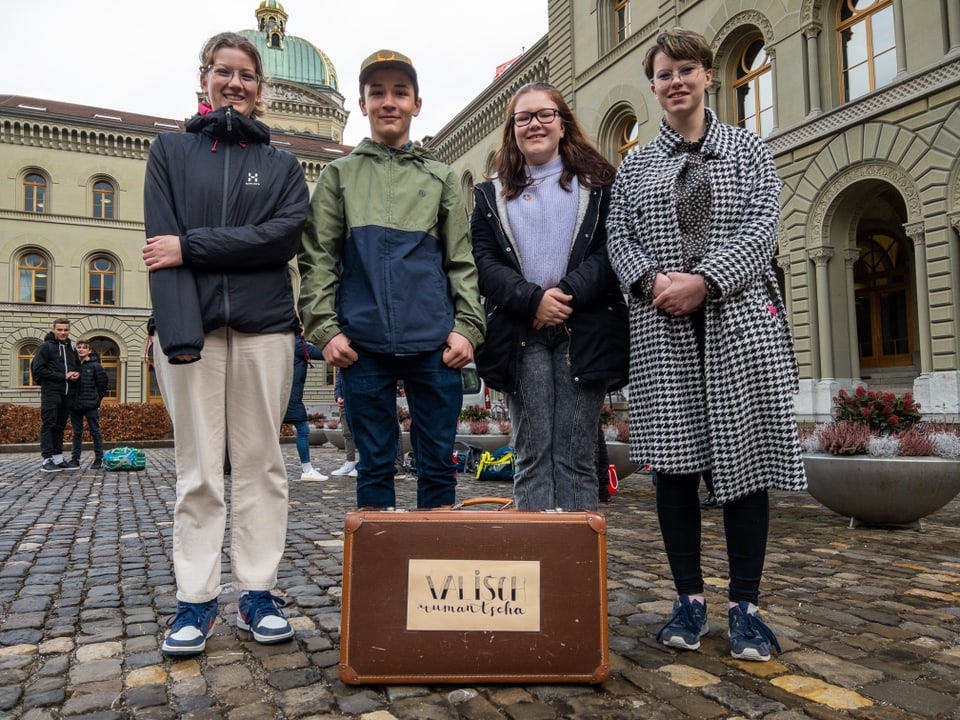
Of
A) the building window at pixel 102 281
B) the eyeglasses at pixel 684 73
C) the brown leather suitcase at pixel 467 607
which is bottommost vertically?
the brown leather suitcase at pixel 467 607

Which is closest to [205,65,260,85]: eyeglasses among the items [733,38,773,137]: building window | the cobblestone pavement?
the cobblestone pavement

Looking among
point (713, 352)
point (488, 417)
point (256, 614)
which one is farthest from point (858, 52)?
point (256, 614)

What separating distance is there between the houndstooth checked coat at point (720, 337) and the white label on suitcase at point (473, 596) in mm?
684

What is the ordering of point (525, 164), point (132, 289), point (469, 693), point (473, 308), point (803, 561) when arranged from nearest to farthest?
point (469, 693) < point (473, 308) < point (525, 164) < point (803, 561) < point (132, 289)

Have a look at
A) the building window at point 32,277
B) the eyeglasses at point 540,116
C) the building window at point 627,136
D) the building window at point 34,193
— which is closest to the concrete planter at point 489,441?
the eyeglasses at point 540,116

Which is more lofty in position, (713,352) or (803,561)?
(713,352)

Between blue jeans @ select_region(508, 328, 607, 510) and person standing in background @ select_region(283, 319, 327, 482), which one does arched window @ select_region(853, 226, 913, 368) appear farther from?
blue jeans @ select_region(508, 328, 607, 510)

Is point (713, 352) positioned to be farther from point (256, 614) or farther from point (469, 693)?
point (256, 614)

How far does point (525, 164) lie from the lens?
3031 millimetres

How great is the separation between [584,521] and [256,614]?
4.13 feet

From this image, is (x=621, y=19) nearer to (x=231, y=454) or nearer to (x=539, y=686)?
(x=231, y=454)

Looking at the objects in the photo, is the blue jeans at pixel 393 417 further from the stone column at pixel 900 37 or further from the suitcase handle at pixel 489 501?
the stone column at pixel 900 37

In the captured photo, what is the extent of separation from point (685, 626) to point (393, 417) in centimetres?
126

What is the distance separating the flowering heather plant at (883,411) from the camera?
5461 mm
